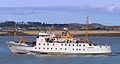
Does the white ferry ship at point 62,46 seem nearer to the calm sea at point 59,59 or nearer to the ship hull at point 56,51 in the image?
the ship hull at point 56,51

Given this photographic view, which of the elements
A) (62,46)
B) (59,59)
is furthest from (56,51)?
(59,59)

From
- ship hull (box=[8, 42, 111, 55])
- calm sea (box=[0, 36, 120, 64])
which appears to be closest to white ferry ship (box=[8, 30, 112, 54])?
ship hull (box=[8, 42, 111, 55])

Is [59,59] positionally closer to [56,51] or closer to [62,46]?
[62,46]

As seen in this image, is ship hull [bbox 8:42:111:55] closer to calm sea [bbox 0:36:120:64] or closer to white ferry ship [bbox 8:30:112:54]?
white ferry ship [bbox 8:30:112:54]

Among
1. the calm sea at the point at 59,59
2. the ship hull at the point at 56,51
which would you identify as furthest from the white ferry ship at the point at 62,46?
the calm sea at the point at 59,59

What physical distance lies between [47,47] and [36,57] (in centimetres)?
274

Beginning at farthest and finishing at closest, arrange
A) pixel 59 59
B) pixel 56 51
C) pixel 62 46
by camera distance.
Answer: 1. pixel 56 51
2. pixel 62 46
3. pixel 59 59

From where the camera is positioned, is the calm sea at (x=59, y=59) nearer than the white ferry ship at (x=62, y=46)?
Yes

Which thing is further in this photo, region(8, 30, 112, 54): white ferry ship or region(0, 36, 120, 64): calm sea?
region(8, 30, 112, 54): white ferry ship

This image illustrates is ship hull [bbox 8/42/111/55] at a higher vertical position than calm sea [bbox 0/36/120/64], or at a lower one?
higher

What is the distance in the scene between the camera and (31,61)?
68625 millimetres

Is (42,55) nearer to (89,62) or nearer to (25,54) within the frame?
(25,54)

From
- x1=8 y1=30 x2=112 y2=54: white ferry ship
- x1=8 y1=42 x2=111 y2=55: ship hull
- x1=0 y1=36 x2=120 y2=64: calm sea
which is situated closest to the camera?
x1=0 y1=36 x2=120 y2=64: calm sea

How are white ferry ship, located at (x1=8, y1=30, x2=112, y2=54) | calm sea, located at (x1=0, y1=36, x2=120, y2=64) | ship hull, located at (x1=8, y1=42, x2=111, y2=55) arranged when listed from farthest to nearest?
ship hull, located at (x1=8, y1=42, x2=111, y2=55)
white ferry ship, located at (x1=8, y1=30, x2=112, y2=54)
calm sea, located at (x1=0, y1=36, x2=120, y2=64)
